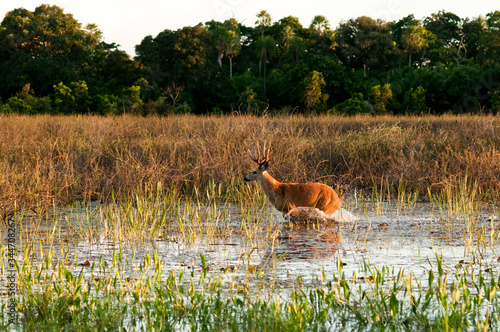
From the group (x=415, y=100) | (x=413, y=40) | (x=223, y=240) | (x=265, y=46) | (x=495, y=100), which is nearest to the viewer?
(x=223, y=240)

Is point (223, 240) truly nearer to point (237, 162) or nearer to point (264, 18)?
point (237, 162)

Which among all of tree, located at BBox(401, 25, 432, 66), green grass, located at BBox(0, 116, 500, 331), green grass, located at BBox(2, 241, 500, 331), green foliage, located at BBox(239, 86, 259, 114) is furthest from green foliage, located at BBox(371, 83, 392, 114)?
green grass, located at BBox(2, 241, 500, 331)

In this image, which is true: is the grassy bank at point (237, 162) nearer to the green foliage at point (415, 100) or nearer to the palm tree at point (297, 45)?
the green foliage at point (415, 100)

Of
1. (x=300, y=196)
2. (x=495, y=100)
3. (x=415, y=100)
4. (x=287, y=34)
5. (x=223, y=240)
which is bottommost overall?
(x=223, y=240)

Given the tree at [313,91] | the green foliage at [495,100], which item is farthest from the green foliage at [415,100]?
the tree at [313,91]

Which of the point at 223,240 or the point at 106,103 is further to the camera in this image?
the point at 106,103

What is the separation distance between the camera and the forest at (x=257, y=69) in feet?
181

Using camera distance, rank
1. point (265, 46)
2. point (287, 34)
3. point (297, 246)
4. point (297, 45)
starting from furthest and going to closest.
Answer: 1. point (287, 34)
2. point (265, 46)
3. point (297, 45)
4. point (297, 246)

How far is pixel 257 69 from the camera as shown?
74375mm

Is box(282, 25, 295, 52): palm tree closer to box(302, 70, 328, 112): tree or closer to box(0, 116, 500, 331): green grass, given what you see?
box(302, 70, 328, 112): tree

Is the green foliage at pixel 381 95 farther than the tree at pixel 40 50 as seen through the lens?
No

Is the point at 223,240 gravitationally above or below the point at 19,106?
below

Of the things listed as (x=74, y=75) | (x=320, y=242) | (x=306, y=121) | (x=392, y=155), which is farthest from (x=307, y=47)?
(x=320, y=242)

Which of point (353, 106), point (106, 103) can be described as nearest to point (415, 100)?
point (353, 106)
